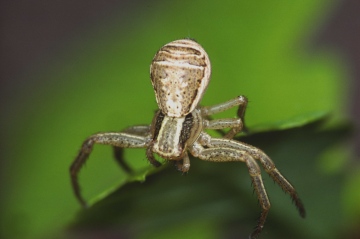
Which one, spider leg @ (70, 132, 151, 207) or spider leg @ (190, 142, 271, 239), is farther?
spider leg @ (70, 132, 151, 207)

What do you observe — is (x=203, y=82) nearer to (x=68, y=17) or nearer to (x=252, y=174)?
(x=252, y=174)

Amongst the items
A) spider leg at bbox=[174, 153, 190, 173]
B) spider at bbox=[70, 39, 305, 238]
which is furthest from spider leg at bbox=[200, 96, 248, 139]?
spider leg at bbox=[174, 153, 190, 173]

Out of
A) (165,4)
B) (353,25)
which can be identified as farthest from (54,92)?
(353,25)

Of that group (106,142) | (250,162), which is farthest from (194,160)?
(106,142)

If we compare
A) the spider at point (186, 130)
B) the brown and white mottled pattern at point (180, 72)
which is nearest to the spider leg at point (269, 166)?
the spider at point (186, 130)

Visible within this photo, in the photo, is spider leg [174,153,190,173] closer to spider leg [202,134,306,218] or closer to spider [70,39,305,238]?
spider [70,39,305,238]

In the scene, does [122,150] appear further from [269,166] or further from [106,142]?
[269,166]
